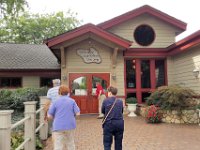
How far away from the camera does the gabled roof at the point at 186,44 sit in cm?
1093

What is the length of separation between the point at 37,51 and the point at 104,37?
27.5 ft

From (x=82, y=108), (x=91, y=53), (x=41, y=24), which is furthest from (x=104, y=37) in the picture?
(x=41, y=24)

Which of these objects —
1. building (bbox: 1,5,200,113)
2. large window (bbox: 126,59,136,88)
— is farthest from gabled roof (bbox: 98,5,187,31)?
large window (bbox: 126,59,136,88)

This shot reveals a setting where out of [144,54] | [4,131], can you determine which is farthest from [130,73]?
[4,131]

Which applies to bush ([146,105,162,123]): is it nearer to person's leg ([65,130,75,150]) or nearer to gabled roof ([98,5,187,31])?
gabled roof ([98,5,187,31])

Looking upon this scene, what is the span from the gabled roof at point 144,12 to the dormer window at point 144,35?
31.5 inches

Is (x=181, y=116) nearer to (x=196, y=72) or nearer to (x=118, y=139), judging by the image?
(x=196, y=72)

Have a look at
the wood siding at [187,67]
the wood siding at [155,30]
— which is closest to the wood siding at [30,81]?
the wood siding at [155,30]

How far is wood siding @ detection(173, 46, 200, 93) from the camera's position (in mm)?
12078

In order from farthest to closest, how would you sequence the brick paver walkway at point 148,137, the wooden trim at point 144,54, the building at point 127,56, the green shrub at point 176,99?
the wooden trim at point 144,54 < the building at point 127,56 < the green shrub at point 176,99 < the brick paver walkway at point 148,137

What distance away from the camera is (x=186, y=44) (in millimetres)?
12102

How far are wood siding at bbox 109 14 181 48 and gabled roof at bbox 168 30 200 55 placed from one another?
1.12m

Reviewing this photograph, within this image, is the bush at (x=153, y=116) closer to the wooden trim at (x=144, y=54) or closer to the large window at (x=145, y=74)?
the large window at (x=145, y=74)

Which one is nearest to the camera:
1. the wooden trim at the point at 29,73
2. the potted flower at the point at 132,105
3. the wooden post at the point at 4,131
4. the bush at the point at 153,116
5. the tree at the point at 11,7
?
the wooden post at the point at 4,131
